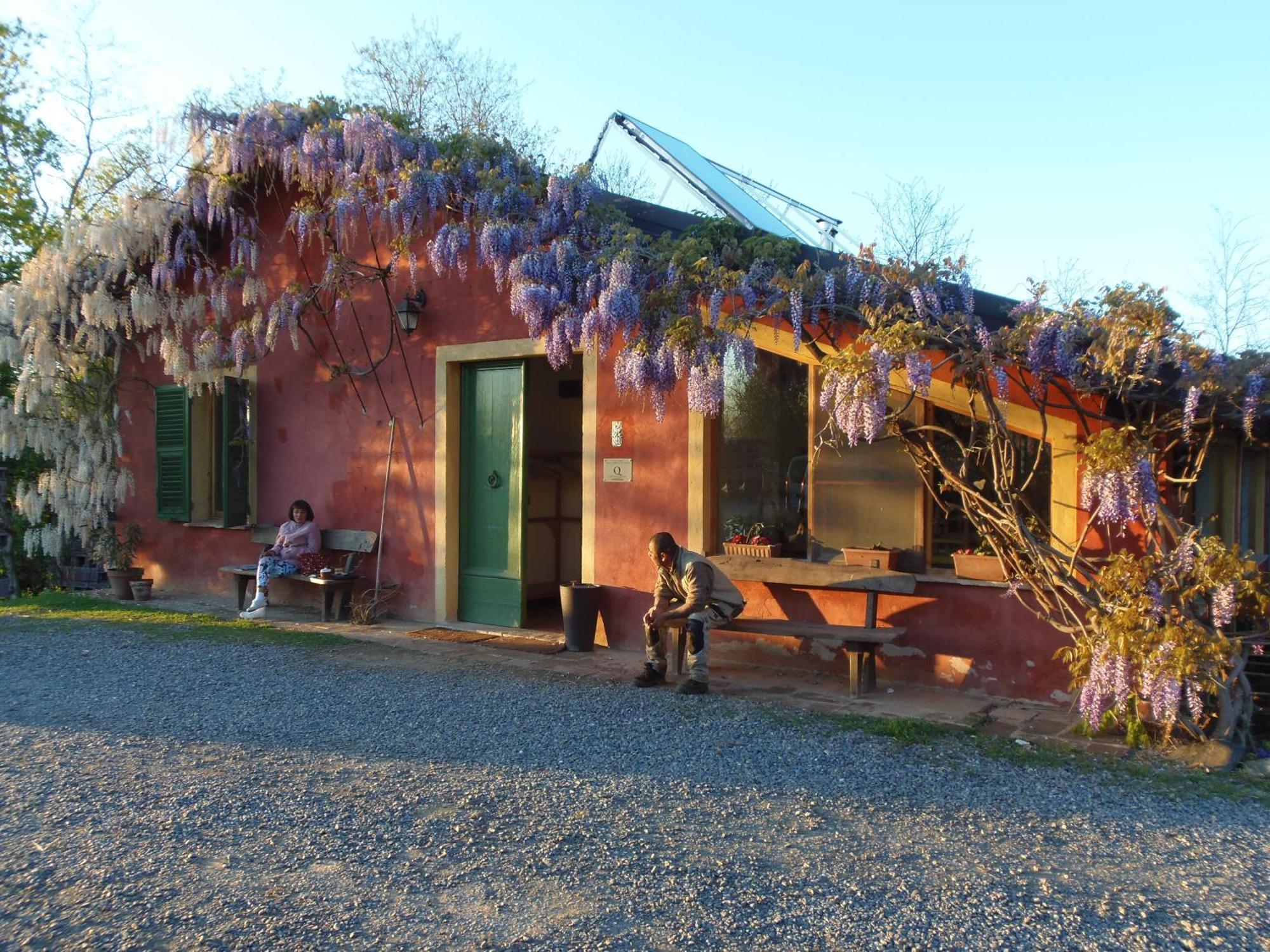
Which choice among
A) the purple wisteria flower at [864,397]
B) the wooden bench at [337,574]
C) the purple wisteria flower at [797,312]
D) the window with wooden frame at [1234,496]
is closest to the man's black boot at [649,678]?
the purple wisteria flower at [864,397]

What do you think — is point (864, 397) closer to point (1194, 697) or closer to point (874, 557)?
point (874, 557)

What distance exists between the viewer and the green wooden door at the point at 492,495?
817cm

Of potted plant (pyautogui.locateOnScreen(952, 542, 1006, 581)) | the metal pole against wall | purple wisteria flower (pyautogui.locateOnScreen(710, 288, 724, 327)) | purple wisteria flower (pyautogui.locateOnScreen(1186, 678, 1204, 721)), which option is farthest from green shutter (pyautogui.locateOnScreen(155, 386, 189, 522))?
purple wisteria flower (pyautogui.locateOnScreen(1186, 678, 1204, 721))

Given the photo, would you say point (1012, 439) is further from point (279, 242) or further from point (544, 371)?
point (279, 242)

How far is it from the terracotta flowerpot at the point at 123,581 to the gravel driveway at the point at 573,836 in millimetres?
4510

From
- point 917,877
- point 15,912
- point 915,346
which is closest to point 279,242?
point 915,346

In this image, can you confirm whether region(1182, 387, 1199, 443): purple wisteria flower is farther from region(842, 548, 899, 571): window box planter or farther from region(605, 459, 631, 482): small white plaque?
region(605, 459, 631, 482): small white plaque

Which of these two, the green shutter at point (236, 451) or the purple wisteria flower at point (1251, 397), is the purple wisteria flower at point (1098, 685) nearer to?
the purple wisteria flower at point (1251, 397)

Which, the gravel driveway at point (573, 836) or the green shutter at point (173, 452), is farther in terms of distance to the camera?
the green shutter at point (173, 452)

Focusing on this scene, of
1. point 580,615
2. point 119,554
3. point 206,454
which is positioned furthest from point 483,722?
point 119,554

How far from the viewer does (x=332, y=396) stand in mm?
9141

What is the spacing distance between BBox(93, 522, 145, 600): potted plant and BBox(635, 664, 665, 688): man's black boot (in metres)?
6.33

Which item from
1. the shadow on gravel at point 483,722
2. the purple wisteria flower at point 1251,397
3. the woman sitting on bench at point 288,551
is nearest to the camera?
the purple wisteria flower at point 1251,397

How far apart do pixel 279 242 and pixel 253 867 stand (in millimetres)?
7405
